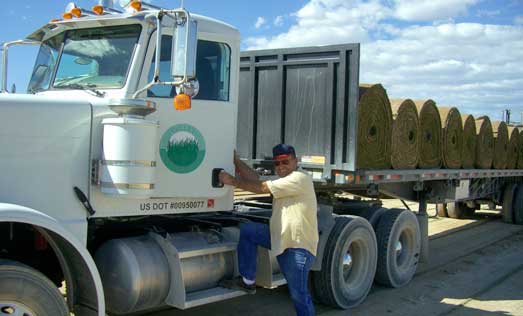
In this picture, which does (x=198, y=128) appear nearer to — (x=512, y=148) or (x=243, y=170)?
(x=243, y=170)

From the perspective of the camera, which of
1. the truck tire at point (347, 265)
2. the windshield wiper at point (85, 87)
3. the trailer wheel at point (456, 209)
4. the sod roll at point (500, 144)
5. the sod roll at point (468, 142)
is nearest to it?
the windshield wiper at point (85, 87)

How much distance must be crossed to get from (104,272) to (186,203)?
79 centimetres

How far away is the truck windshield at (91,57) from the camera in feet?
12.9

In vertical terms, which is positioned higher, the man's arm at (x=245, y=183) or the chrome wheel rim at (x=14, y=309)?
the man's arm at (x=245, y=183)

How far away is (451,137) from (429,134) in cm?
74

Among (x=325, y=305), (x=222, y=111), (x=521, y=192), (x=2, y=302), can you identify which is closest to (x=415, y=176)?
(x=325, y=305)

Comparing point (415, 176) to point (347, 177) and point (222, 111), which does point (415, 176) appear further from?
point (222, 111)

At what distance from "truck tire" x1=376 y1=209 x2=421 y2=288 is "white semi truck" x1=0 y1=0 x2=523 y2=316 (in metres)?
0.98

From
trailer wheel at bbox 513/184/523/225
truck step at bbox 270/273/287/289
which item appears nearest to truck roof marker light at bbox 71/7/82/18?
truck step at bbox 270/273/287/289

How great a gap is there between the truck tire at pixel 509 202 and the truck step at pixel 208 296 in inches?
376

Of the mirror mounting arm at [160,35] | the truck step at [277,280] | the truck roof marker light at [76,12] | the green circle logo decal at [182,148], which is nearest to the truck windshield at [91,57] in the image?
the truck roof marker light at [76,12]

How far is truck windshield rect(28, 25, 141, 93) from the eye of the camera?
394 centimetres

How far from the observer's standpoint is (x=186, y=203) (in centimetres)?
426

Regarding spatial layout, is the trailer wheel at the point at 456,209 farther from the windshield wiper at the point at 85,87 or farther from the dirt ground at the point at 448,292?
the windshield wiper at the point at 85,87
